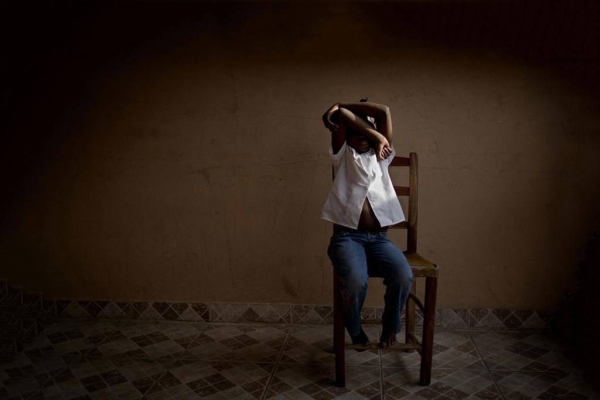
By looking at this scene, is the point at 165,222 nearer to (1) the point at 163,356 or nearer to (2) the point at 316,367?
(1) the point at 163,356

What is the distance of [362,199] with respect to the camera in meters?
2.91

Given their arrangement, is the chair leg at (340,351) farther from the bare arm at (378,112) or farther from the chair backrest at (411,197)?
the bare arm at (378,112)

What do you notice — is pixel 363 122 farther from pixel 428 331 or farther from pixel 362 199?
pixel 428 331

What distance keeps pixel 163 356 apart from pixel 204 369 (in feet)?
1.17

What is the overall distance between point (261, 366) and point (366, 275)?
93 cm

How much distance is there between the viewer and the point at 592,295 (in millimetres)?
3129

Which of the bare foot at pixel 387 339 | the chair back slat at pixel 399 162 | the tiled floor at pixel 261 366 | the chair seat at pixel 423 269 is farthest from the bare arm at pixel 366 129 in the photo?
the tiled floor at pixel 261 366

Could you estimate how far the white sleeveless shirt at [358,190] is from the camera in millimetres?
2924

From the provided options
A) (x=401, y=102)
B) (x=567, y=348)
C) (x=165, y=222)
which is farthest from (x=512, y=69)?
(x=165, y=222)

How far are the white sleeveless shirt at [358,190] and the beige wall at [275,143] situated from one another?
59 centimetres

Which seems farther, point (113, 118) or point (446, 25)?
point (113, 118)

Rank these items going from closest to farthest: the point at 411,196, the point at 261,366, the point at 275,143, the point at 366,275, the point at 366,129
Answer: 1. the point at 366,275
2. the point at 366,129
3. the point at 261,366
4. the point at 411,196
5. the point at 275,143

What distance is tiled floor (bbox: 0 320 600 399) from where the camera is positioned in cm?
272

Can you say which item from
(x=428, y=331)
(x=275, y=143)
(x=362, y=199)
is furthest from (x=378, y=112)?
(x=428, y=331)
